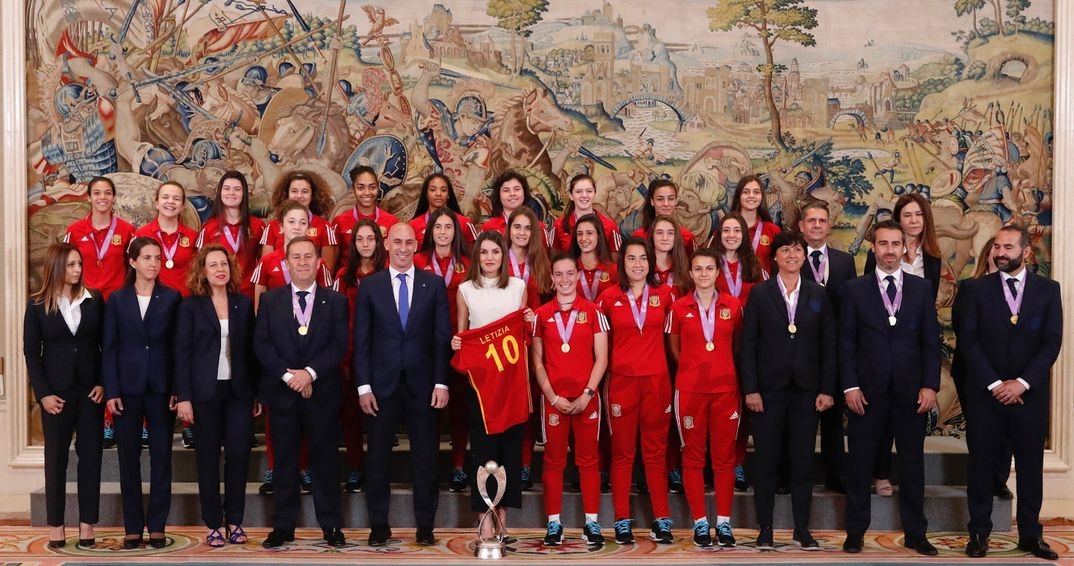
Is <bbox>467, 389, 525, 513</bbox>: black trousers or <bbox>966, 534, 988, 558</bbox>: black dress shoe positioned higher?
<bbox>467, 389, 525, 513</bbox>: black trousers

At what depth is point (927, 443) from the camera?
7105 mm

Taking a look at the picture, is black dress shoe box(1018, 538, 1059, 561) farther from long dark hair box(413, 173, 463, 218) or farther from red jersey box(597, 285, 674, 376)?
long dark hair box(413, 173, 463, 218)

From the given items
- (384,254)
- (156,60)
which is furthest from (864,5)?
(156,60)

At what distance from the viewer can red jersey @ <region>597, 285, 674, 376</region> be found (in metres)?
5.82

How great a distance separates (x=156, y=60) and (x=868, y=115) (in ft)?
17.1

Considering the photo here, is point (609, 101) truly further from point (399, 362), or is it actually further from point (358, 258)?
point (399, 362)

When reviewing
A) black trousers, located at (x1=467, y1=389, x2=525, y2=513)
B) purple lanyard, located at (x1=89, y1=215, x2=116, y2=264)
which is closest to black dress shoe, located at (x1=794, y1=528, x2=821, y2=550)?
black trousers, located at (x1=467, y1=389, x2=525, y2=513)

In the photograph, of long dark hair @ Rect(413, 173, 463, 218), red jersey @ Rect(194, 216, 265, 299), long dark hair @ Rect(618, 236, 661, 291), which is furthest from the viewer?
long dark hair @ Rect(413, 173, 463, 218)

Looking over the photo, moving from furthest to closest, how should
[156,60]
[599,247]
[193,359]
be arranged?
1. [156,60]
2. [599,247]
3. [193,359]

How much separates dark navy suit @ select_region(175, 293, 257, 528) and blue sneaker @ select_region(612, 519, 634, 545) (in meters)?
2.10

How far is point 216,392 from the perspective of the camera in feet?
18.7

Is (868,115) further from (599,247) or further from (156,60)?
(156,60)

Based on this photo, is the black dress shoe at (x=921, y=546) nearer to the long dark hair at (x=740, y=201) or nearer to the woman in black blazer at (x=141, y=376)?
the long dark hair at (x=740, y=201)

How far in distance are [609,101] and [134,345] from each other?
149 inches
